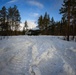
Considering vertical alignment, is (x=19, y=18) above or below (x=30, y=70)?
above

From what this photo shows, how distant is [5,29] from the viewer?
4556 centimetres

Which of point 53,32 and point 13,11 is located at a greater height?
point 13,11

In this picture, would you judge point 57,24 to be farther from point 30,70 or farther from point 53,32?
point 30,70

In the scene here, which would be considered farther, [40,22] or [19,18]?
[40,22]

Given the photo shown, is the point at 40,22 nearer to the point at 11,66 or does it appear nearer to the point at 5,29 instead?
the point at 5,29

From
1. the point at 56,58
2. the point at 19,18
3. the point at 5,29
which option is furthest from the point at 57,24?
the point at 56,58

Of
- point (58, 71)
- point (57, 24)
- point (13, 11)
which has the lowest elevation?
point (58, 71)

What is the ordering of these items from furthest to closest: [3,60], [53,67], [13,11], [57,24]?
[57,24] → [13,11] → [3,60] → [53,67]

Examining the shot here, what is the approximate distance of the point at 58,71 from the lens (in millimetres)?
6801

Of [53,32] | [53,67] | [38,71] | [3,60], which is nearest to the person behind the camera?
[38,71]

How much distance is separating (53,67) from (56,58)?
154 centimetres

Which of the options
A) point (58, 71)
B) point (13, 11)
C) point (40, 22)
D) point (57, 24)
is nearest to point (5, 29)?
point (13, 11)

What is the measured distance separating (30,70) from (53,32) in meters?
61.5

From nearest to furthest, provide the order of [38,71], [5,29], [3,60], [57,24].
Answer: [38,71], [3,60], [5,29], [57,24]
